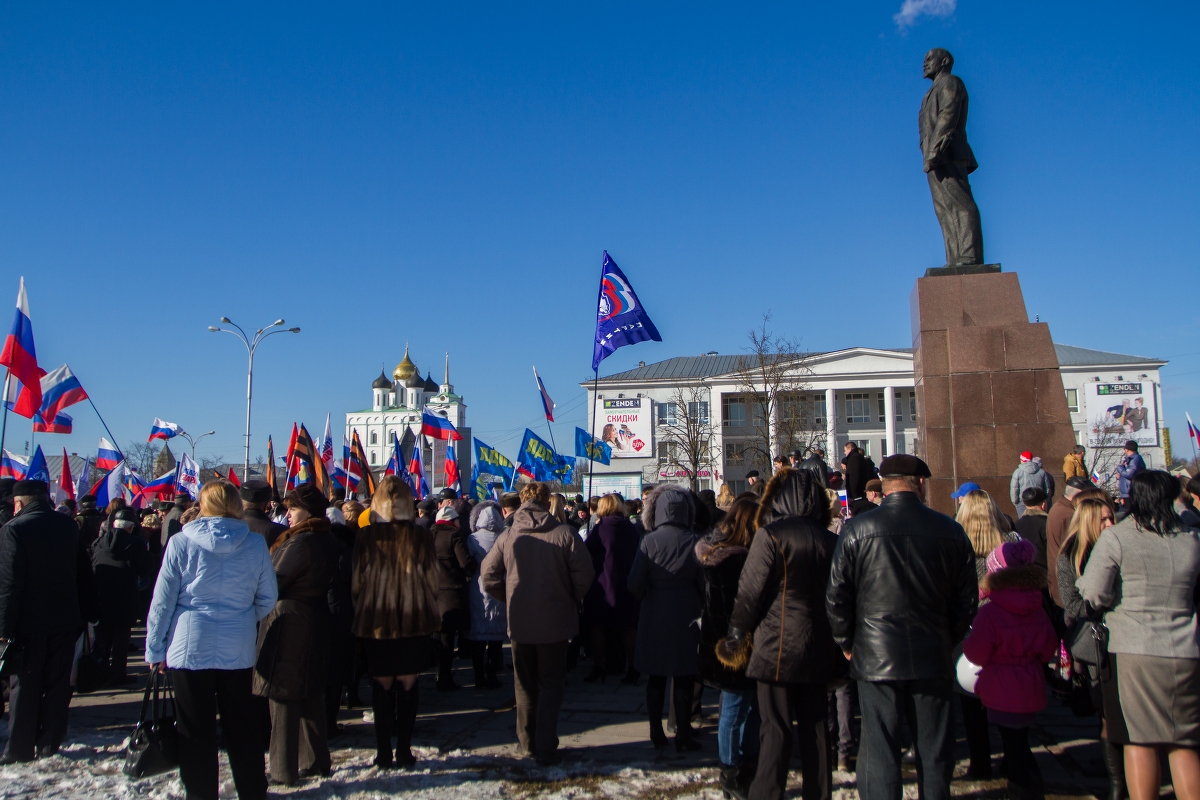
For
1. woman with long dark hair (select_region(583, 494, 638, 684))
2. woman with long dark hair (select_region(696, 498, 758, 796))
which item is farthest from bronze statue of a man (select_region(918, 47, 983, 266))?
woman with long dark hair (select_region(696, 498, 758, 796))

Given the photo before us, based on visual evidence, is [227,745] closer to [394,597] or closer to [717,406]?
[394,597]

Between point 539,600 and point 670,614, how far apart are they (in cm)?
92

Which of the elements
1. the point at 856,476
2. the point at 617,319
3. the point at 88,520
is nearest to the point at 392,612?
the point at 88,520

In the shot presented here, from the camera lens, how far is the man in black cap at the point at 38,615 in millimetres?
5863

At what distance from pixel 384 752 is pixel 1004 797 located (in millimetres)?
3786

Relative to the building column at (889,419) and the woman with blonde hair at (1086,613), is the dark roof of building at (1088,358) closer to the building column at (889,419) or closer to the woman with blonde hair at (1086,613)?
the building column at (889,419)

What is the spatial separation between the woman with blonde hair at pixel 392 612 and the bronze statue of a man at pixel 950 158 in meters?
7.84

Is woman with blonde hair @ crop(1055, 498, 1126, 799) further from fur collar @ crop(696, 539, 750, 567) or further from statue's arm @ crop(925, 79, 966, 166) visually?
statue's arm @ crop(925, 79, 966, 166)

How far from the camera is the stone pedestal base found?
31.5 feet

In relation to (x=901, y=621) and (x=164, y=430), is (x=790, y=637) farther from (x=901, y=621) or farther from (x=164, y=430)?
(x=164, y=430)

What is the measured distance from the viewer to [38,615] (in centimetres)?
593

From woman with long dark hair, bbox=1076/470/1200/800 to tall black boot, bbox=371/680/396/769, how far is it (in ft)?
13.7

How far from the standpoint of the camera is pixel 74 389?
15.8 m

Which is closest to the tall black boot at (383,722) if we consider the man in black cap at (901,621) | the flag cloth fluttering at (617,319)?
the man in black cap at (901,621)
